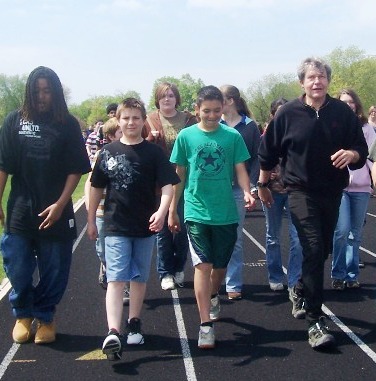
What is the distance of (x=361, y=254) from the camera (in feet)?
29.4

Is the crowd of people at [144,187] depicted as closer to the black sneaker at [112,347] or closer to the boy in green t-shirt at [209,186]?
the boy in green t-shirt at [209,186]

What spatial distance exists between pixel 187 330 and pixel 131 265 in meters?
0.78

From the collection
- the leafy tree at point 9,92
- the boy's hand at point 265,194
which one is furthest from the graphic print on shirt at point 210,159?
the leafy tree at point 9,92

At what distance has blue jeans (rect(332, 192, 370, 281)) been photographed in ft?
22.7

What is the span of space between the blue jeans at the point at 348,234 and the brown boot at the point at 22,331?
10.5ft

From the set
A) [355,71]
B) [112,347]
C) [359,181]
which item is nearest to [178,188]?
[112,347]

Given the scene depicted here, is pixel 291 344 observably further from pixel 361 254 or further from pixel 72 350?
pixel 361 254

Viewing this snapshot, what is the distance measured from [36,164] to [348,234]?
132 inches

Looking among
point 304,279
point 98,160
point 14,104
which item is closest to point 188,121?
point 98,160

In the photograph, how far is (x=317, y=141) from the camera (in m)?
5.25

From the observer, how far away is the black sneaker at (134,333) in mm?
5238

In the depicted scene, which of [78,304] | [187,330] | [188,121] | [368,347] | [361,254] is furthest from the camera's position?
[361,254]

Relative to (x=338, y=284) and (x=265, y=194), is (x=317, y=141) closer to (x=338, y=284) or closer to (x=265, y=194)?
(x=265, y=194)

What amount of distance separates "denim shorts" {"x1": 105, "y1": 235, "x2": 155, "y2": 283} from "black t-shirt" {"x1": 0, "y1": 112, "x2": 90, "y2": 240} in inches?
19.0
